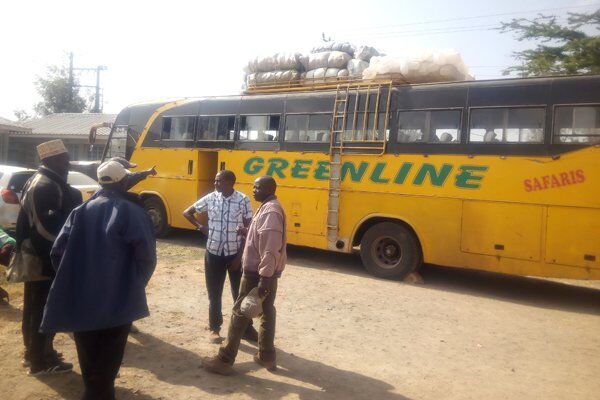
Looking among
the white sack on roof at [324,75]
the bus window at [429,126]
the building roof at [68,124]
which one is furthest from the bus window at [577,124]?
the building roof at [68,124]

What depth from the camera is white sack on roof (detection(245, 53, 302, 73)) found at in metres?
10.2

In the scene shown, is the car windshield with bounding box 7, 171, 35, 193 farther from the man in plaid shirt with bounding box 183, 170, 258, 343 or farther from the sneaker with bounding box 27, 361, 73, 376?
the sneaker with bounding box 27, 361, 73, 376

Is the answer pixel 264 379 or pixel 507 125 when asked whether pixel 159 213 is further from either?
pixel 264 379

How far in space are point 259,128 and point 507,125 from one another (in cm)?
469

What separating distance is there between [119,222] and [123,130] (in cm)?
959

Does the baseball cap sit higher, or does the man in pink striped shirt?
the baseball cap

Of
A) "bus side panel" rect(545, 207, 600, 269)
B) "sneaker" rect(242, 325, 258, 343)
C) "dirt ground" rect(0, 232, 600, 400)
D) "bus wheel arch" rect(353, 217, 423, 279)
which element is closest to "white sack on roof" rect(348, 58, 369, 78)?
"bus wheel arch" rect(353, 217, 423, 279)

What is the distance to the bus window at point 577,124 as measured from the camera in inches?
266

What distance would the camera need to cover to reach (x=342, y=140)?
873 cm

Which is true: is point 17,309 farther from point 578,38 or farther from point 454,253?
point 578,38

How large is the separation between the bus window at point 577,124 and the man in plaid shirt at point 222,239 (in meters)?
4.87

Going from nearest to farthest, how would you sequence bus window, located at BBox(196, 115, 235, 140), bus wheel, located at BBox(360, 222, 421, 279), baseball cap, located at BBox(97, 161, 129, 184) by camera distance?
baseball cap, located at BBox(97, 161, 129, 184) → bus wheel, located at BBox(360, 222, 421, 279) → bus window, located at BBox(196, 115, 235, 140)

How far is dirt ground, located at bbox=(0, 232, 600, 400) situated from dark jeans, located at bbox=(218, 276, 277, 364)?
0.18m

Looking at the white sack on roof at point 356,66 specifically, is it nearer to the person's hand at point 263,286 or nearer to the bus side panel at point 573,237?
the bus side panel at point 573,237
